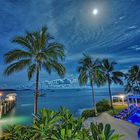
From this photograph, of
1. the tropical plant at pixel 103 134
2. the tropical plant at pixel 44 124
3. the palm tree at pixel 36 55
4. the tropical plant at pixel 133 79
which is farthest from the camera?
the tropical plant at pixel 133 79

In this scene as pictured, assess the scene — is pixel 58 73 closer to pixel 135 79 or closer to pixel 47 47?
pixel 47 47

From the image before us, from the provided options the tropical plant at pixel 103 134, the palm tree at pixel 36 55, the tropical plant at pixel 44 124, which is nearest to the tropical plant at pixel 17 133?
the tropical plant at pixel 44 124

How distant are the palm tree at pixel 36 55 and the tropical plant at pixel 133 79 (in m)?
37.5

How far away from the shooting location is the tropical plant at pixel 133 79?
50938 millimetres

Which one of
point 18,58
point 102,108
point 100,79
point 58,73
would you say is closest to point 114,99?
point 102,108

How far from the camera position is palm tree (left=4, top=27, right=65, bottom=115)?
18547mm

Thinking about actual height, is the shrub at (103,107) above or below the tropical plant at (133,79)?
below

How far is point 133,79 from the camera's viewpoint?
5247 centimetres

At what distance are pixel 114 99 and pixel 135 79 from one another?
29.9 ft

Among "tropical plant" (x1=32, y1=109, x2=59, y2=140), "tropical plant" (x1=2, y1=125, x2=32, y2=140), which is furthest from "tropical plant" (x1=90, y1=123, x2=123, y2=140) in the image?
"tropical plant" (x1=2, y1=125, x2=32, y2=140)

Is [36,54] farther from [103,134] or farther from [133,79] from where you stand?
[133,79]

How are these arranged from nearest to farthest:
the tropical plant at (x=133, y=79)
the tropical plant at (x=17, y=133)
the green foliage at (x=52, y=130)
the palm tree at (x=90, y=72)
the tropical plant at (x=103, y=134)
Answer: the tropical plant at (x=103, y=134)
the green foliage at (x=52, y=130)
the tropical plant at (x=17, y=133)
the palm tree at (x=90, y=72)
the tropical plant at (x=133, y=79)

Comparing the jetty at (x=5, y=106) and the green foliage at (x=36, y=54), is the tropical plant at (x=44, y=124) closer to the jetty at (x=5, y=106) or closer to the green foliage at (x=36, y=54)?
the green foliage at (x=36, y=54)

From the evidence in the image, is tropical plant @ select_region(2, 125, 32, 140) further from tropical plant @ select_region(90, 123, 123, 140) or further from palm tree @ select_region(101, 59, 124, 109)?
palm tree @ select_region(101, 59, 124, 109)
